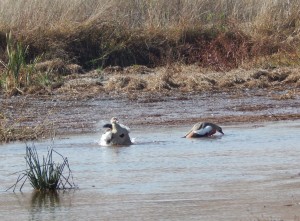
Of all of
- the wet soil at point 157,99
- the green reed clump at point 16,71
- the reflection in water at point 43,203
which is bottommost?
the wet soil at point 157,99

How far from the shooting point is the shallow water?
7.16 meters

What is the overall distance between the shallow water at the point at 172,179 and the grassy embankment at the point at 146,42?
16.1 feet

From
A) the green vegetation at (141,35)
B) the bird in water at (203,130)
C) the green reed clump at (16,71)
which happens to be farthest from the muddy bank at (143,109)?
the green vegetation at (141,35)

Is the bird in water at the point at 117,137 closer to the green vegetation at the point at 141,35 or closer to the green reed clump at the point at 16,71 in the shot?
the green reed clump at the point at 16,71

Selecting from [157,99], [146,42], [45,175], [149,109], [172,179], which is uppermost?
[45,175]

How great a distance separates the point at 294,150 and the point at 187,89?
21.0ft

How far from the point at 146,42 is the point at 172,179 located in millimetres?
10525

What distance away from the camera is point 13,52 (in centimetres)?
1611

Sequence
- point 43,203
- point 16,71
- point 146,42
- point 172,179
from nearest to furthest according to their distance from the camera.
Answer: point 43,203 < point 172,179 < point 16,71 < point 146,42

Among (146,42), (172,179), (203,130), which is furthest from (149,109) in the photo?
(172,179)

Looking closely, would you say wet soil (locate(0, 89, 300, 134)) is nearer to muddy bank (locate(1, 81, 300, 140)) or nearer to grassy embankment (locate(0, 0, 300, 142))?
muddy bank (locate(1, 81, 300, 140))

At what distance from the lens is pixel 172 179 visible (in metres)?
8.52

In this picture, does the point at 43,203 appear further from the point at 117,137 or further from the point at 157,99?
the point at 157,99

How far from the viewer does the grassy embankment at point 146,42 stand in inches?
660
